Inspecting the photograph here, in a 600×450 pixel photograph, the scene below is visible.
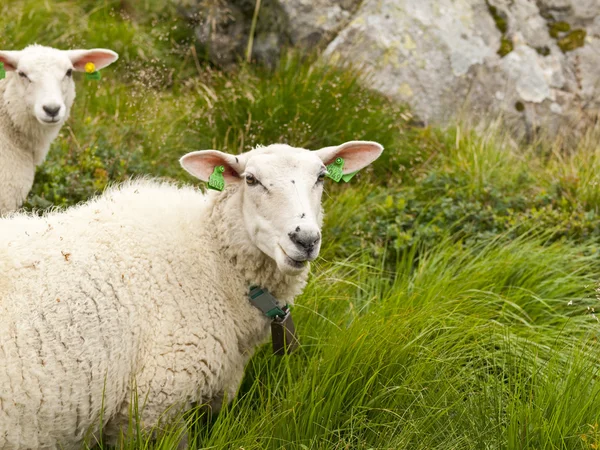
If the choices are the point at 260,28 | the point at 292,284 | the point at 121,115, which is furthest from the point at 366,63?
the point at 292,284

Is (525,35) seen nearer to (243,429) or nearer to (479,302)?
(479,302)

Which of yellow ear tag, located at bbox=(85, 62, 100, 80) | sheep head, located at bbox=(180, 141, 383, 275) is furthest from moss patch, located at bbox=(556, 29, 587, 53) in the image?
sheep head, located at bbox=(180, 141, 383, 275)

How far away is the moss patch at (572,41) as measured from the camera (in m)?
7.63

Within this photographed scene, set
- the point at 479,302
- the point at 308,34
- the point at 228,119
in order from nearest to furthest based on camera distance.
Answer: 1. the point at 479,302
2. the point at 228,119
3. the point at 308,34

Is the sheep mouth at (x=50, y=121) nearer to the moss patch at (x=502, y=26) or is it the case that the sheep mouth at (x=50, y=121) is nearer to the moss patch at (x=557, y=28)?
the moss patch at (x=502, y=26)

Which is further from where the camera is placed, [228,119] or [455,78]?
[455,78]

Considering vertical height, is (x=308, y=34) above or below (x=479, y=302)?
above

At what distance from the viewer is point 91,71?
555 cm

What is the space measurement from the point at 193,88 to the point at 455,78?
2.73 meters

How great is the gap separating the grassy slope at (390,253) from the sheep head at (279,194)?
568mm

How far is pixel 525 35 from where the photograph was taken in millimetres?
7590

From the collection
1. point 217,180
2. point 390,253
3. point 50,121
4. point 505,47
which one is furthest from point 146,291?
point 505,47

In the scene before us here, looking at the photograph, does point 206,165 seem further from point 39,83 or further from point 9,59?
point 9,59

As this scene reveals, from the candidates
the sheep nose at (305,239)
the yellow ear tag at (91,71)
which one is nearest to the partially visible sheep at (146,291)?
the sheep nose at (305,239)
